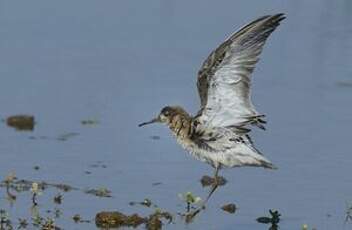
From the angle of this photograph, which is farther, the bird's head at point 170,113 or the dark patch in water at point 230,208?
the dark patch in water at point 230,208

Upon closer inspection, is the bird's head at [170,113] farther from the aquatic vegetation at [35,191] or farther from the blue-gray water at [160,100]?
the aquatic vegetation at [35,191]

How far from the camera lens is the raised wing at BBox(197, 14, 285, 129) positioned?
9156 mm

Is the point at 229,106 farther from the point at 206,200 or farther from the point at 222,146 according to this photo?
the point at 206,200

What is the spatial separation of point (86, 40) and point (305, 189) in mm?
5015

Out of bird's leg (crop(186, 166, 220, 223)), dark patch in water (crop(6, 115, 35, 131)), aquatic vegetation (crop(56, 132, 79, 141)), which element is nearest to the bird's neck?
bird's leg (crop(186, 166, 220, 223))

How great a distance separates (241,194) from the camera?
1037 cm

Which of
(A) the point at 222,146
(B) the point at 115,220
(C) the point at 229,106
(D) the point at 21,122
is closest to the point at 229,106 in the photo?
(C) the point at 229,106

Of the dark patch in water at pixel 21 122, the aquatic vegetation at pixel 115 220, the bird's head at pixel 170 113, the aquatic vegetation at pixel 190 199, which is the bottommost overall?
the aquatic vegetation at pixel 115 220

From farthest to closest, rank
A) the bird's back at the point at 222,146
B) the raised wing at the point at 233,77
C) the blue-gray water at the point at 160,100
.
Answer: the blue-gray water at the point at 160,100, the bird's back at the point at 222,146, the raised wing at the point at 233,77

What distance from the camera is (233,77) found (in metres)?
9.23

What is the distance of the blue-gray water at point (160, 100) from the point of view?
1030 cm

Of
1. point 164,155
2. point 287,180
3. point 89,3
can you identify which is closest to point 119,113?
point 164,155

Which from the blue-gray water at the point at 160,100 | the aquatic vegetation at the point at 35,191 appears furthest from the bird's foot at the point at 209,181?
the aquatic vegetation at the point at 35,191

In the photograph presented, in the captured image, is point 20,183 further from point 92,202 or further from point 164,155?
point 164,155
